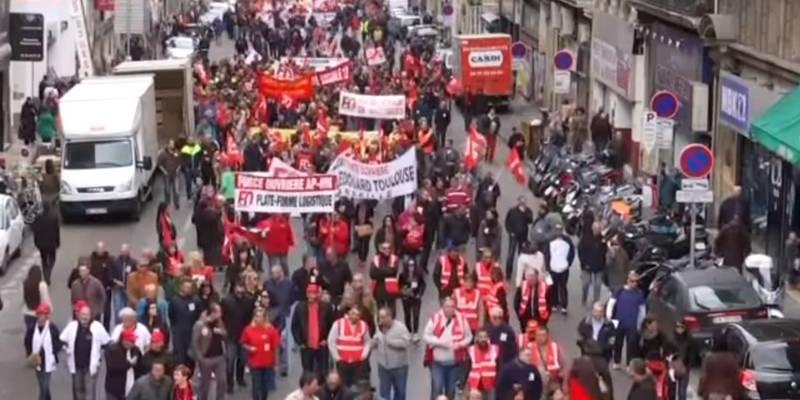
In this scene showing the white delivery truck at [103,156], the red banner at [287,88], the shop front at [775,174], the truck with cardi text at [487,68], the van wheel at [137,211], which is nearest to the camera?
the shop front at [775,174]

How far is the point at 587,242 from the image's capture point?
2977cm

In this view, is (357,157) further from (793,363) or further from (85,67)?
(85,67)

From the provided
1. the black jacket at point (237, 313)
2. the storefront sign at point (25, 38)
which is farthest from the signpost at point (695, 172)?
the storefront sign at point (25, 38)

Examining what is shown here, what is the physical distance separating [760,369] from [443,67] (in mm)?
44086

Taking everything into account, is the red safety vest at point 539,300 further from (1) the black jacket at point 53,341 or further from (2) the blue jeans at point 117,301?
(1) the black jacket at point 53,341

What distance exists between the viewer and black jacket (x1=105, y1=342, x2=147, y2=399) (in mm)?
21297

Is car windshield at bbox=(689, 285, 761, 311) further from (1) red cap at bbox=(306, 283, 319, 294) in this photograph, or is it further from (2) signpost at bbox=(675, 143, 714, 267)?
(1) red cap at bbox=(306, 283, 319, 294)

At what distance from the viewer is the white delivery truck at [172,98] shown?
47.9m

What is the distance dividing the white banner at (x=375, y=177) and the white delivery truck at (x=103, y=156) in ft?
18.9

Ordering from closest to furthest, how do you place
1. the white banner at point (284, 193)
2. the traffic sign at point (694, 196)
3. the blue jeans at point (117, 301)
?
1. the blue jeans at point (117, 301)
2. the traffic sign at point (694, 196)
3. the white banner at point (284, 193)

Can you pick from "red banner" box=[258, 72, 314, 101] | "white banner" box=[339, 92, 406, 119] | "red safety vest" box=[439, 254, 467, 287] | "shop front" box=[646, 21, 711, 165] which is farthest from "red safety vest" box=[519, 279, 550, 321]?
"red banner" box=[258, 72, 314, 101]

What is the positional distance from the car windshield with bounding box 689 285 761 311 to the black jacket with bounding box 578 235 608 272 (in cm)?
445

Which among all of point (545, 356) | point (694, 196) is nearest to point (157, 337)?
point (545, 356)

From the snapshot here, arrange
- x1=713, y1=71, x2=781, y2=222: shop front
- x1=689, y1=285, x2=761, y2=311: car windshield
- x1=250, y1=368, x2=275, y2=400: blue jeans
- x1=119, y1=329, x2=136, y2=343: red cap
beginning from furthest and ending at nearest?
x1=713, y1=71, x2=781, y2=222: shop front
x1=689, y1=285, x2=761, y2=311: car windshield
x1=250, y1=368, x2=275, y2=400: blue jeans
x1=119, y1=329, x2=136, y2=343: red cap
